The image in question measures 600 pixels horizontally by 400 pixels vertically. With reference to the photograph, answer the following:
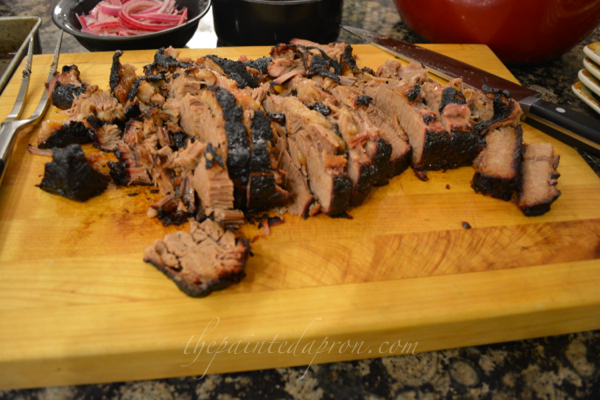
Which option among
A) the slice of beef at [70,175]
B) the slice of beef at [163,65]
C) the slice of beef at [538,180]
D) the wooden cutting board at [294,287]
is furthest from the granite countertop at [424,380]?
the slice of beef at [163,65]

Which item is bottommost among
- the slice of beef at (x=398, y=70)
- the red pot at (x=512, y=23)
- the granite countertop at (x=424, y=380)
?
the granite countertop at (x=424, y=380)

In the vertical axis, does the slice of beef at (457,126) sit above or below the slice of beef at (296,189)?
above

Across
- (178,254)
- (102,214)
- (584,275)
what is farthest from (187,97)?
(584,275)

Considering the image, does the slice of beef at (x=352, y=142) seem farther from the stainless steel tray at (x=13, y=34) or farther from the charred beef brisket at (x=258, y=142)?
the stainless steel tray at (x=13, y=34)

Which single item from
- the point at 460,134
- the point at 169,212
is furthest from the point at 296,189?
the point at 460,134

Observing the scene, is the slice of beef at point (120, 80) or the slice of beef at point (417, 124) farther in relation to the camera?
the slice of beef at point (120, 80)

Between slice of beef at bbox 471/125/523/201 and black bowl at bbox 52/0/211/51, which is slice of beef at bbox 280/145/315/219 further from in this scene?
black bowl at bbox 52/0/211/51

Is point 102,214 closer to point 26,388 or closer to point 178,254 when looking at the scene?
point 178,254
